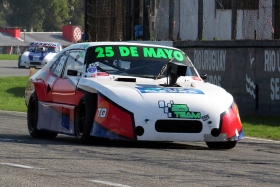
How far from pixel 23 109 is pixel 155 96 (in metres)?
11.1

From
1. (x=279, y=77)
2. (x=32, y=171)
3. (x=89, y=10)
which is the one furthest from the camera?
(x=89, y=10)

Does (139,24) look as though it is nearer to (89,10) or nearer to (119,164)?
(89,10)

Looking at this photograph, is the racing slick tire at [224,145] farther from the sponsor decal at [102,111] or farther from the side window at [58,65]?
the side window at [58,65]

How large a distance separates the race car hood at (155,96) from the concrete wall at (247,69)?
227 inches

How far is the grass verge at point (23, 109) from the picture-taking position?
14.7 meters

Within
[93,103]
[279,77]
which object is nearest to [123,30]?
[279,77]

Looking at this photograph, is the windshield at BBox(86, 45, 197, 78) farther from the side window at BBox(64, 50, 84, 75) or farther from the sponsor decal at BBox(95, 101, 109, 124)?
the sponsor decal at BBox(95, 101, 109, 124)

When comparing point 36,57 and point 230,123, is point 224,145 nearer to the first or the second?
point 230,123

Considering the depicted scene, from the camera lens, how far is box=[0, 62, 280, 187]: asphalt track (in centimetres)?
766

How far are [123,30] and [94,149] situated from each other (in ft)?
52.1

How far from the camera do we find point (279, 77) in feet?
54.6

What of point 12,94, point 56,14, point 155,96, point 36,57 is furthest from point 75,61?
point 56,14

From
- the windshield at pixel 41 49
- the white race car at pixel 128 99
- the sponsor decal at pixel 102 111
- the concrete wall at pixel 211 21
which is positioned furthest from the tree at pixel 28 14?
the sponsor decal at pixel 102 111

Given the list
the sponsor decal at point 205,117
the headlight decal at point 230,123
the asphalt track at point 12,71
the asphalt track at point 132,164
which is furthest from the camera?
the asphalt track at point 12,71
